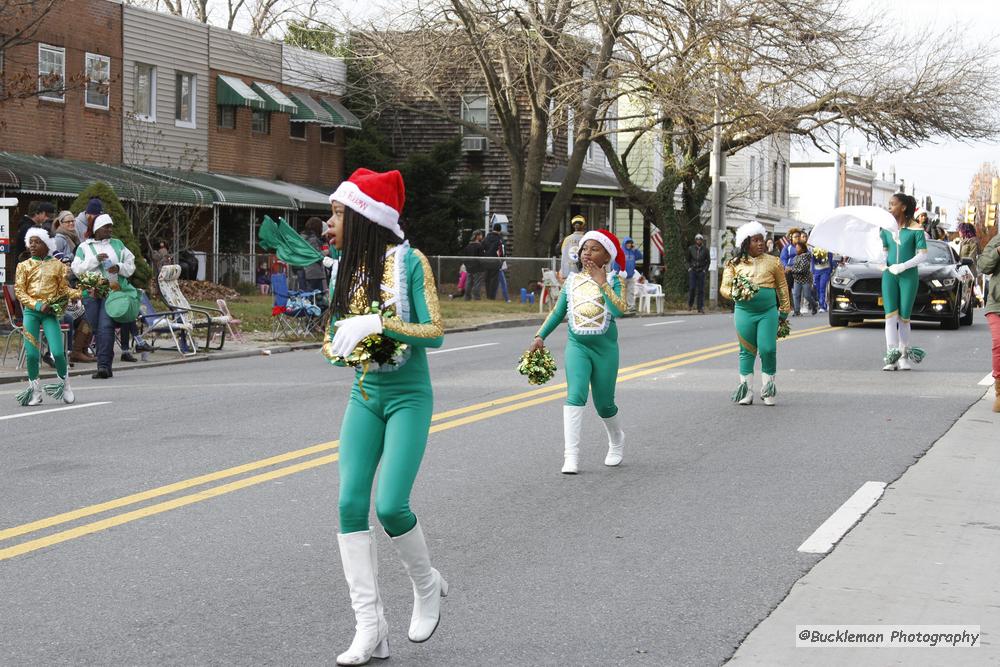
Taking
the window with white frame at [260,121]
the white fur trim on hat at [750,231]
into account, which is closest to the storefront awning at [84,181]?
the window with white frame at [260,121]

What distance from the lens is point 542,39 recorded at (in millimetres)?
31266

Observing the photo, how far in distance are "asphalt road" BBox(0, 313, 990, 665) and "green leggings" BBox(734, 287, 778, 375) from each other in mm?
551

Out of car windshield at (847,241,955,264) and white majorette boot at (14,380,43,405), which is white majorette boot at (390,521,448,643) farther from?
car windshield at (847,241,955,264)

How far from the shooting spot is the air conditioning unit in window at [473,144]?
44688 millimetres

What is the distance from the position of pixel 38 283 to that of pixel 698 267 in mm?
21326

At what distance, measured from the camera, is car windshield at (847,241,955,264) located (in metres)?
23.6

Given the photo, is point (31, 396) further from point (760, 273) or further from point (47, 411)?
point (760, 273)

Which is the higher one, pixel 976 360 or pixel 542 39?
pixel 542 39

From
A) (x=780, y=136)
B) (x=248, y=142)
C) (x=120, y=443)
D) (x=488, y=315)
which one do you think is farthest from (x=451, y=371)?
(x=248, y=142)

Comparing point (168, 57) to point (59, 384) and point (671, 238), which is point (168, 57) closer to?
point (671, 238)

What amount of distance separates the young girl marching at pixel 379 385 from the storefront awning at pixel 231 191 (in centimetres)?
2852

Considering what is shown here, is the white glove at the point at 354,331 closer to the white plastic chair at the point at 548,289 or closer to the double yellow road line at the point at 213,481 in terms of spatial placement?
the double yellow road line at the point at 213,481

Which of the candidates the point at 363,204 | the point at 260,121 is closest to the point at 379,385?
the point at 363,204

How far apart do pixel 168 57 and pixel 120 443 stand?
2704 centimetres
